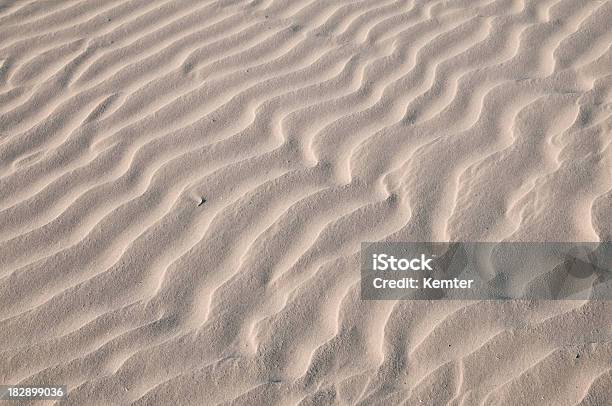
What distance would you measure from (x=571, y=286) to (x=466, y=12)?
1.97 m

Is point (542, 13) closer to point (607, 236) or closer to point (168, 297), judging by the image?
point (607, 236)

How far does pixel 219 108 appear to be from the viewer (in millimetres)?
3246

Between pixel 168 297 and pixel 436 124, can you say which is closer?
pixel 168 297

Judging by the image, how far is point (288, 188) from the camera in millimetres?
2846

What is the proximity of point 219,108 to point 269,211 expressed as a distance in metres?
0.77

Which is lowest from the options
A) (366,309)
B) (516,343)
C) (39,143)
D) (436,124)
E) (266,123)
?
(516,343)

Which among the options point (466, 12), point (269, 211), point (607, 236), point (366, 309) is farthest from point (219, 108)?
point (607, 236)

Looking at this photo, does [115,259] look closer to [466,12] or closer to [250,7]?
[250,7]

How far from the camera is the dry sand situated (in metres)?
2.31

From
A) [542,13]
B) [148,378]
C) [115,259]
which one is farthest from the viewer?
[542,13]

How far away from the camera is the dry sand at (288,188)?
2.31 meters

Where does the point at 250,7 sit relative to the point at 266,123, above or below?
above

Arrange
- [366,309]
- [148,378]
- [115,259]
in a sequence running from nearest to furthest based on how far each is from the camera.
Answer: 1. [148,378]
2. [366,309]
3. [115,259]

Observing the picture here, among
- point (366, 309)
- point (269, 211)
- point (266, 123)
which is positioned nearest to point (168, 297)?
point (269, 211)
